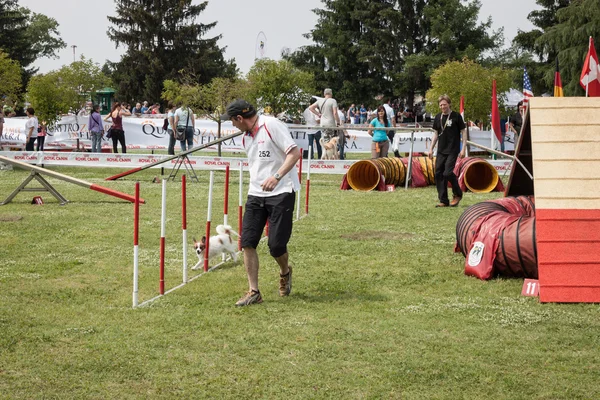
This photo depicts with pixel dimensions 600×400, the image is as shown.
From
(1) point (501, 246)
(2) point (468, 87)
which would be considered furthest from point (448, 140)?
(2) point (468, 87)

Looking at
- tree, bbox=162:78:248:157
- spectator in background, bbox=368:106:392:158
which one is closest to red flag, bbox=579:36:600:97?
spectator in background, bbox=368:106:392:158

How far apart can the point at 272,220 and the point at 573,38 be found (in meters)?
40.3

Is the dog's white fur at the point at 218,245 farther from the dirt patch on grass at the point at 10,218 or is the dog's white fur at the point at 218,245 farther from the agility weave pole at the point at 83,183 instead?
the dirt patch on grass at the point at 10,218

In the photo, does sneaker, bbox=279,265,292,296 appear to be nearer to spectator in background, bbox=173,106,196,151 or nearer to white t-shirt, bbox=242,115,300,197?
white t-shirt, bbox=242,115,300,197

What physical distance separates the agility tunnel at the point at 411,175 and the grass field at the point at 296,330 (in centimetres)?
719

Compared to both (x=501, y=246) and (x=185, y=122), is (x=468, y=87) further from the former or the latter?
(x=501, y=246)

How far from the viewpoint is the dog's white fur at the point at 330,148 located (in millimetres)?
23712

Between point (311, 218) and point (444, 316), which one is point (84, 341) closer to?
point (444, 316)

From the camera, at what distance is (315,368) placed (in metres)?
5.70

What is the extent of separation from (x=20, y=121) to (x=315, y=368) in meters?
28.3

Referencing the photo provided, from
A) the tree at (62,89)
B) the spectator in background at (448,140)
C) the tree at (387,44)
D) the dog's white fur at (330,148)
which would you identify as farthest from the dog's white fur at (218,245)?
the tree at (387,44)

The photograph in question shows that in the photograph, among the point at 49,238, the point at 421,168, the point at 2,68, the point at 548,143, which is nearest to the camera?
the point at 548,143

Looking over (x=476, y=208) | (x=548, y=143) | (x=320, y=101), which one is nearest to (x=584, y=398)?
(x=548, y=143)

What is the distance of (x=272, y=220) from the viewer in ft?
25.0
